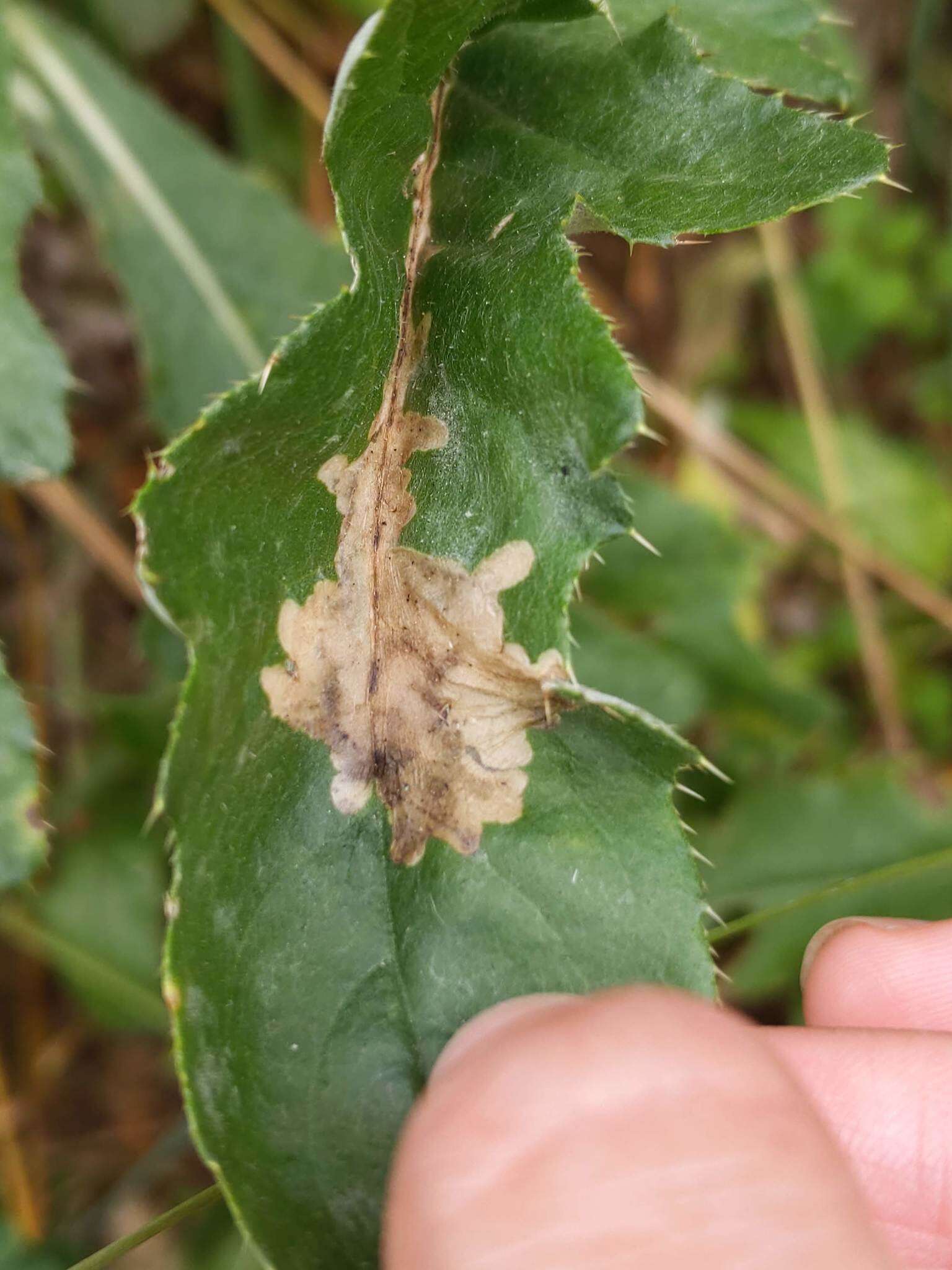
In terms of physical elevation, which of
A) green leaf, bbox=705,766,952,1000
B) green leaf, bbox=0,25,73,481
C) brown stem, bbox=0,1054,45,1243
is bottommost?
green leaf, bbox=705,766,952,1000

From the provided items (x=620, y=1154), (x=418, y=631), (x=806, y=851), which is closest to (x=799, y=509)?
(x=806, y=851)

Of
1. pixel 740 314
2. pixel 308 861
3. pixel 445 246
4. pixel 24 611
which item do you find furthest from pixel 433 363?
pixel 740 314

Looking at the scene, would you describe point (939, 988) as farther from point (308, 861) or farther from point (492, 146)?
point (492, 146)

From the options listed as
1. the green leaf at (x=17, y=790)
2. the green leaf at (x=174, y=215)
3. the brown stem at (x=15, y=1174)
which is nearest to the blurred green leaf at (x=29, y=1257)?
the brown stem at (x=15, y=1174)

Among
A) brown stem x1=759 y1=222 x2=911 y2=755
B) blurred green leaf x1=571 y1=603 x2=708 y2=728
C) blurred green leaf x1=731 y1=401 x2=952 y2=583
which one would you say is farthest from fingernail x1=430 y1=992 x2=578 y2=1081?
blurred green leaf x1=731 y1=401 x2=952 y2=583

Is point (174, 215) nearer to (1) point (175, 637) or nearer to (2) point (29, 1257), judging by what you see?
(1) point (175, 637)

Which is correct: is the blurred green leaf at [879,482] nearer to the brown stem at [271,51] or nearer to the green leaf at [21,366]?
the brown stem at [271,51]

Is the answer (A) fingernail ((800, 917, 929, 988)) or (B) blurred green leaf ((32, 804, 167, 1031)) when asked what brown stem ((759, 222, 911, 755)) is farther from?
(B) blurred green leaf ((32, 804, 167, 1031))
